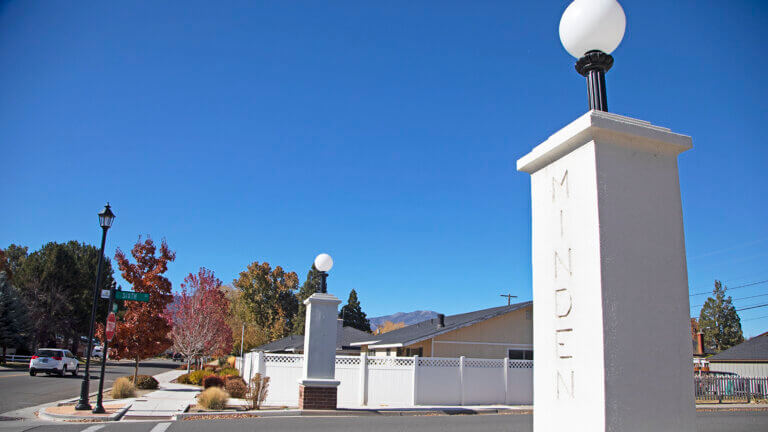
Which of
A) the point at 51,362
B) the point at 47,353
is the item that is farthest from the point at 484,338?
the point at 47,353

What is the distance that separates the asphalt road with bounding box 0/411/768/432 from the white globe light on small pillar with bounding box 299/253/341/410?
764 mm

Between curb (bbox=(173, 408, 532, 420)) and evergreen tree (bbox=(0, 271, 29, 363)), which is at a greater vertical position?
evergreen tree (bbox=(0, 271, 29, 363))

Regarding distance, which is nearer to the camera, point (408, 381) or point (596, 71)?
point (596, 71)

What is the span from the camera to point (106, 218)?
15703 mm

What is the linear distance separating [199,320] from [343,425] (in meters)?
24.5

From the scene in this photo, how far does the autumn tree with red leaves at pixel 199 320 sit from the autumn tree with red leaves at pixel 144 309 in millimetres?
9460

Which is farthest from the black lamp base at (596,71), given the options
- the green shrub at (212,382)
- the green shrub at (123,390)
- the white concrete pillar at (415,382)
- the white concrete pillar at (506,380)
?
the green shrub at (212,382)

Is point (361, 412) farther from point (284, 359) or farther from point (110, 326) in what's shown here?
point (110, 326)

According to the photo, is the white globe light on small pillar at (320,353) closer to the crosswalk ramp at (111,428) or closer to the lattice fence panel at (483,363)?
the crosswalk ramp at (111,428)

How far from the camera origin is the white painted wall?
107 feet

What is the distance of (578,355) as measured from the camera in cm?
265

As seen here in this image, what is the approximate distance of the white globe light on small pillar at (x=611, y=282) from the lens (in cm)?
254

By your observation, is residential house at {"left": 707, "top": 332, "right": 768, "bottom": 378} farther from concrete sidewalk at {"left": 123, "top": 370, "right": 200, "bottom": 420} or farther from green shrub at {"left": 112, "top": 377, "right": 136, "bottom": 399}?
green shrub at {"left": 112, "top": 377, "right": 136, "bottom": 399}

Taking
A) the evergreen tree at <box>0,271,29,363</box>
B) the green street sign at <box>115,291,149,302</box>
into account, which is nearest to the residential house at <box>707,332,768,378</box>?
the green street sign at <box>115,291,149,302</box>
